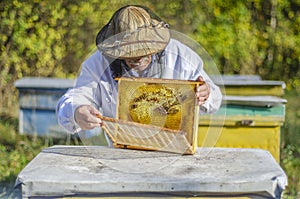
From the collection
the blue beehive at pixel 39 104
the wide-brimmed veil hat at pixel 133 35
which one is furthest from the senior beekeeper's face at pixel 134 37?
the blue beehive at pixel 39 104

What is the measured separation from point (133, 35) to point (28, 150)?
267cm

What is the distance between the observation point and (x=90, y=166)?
182 centimetres

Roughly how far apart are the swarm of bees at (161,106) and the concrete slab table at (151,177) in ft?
0.39

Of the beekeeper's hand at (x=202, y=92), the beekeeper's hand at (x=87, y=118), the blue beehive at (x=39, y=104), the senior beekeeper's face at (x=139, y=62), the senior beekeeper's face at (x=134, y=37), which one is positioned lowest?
the blue beehive at (x=39, y=104)

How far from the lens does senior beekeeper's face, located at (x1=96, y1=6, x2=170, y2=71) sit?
1.88 m

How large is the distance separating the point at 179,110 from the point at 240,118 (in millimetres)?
1646

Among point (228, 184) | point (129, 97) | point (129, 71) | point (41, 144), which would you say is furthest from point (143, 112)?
point (41, 144)

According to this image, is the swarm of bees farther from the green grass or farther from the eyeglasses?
the green grass

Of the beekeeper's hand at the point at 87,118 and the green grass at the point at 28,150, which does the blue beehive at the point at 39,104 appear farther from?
the beekeeper's hand at the point at 87,118

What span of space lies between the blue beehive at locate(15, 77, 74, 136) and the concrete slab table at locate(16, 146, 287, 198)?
2.48m

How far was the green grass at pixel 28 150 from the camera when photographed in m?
3.60

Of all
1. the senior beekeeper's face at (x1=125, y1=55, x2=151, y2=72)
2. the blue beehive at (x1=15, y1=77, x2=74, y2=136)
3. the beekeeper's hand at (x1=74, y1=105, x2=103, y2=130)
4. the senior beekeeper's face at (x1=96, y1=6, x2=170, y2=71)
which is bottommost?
the blue beehive at (x1=15, y1=77, x2=74, y2=136)

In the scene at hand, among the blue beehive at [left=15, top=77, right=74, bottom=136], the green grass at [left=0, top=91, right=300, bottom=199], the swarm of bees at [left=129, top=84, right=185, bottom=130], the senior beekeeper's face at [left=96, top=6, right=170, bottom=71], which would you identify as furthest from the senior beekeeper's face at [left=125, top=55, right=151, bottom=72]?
the blue beehive at [left=15, top=77, right=74, bottom=136]

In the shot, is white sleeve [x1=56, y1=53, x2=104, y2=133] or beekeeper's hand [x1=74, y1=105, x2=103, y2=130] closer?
beekeeper's hand [x1=74, y1=105, x2=103, y2=130]
